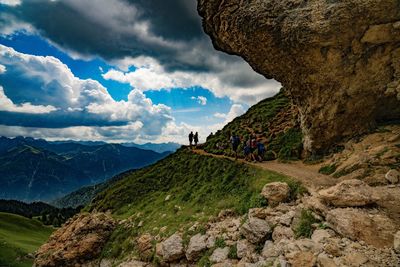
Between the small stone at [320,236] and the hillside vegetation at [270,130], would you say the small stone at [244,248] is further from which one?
the hillside vegetation at [270,130]

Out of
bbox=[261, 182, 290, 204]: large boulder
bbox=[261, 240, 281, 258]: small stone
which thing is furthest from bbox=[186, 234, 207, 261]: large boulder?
bbox=[261, 240, 281, 258]: small stone

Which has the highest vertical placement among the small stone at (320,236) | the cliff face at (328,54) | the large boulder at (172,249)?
the cliff face at (328,54)

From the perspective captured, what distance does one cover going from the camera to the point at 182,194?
39375 millimetres

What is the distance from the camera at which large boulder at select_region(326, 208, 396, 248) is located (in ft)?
50.8

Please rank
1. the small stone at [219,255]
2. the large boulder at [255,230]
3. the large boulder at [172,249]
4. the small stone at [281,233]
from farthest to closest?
the large boulder at [172,249]
the small stone at [219,255]
the large boulder at [255,230]
the small stone at [281,233]


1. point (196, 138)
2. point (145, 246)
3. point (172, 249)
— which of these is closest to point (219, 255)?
point (172, 249)

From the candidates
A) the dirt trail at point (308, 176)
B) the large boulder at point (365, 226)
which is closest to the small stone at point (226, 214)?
the dirt trail at point (308, 176)

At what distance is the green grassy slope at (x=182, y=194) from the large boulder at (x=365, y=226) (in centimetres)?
649

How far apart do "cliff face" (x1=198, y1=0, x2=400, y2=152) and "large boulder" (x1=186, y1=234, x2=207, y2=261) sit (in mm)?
17634

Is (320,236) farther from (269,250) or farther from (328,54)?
(328,54)

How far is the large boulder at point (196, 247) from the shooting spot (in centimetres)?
2425

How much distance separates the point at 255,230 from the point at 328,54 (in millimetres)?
18188

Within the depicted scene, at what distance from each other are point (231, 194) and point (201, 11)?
24.8m

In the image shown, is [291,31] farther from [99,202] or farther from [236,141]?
[99,202]
